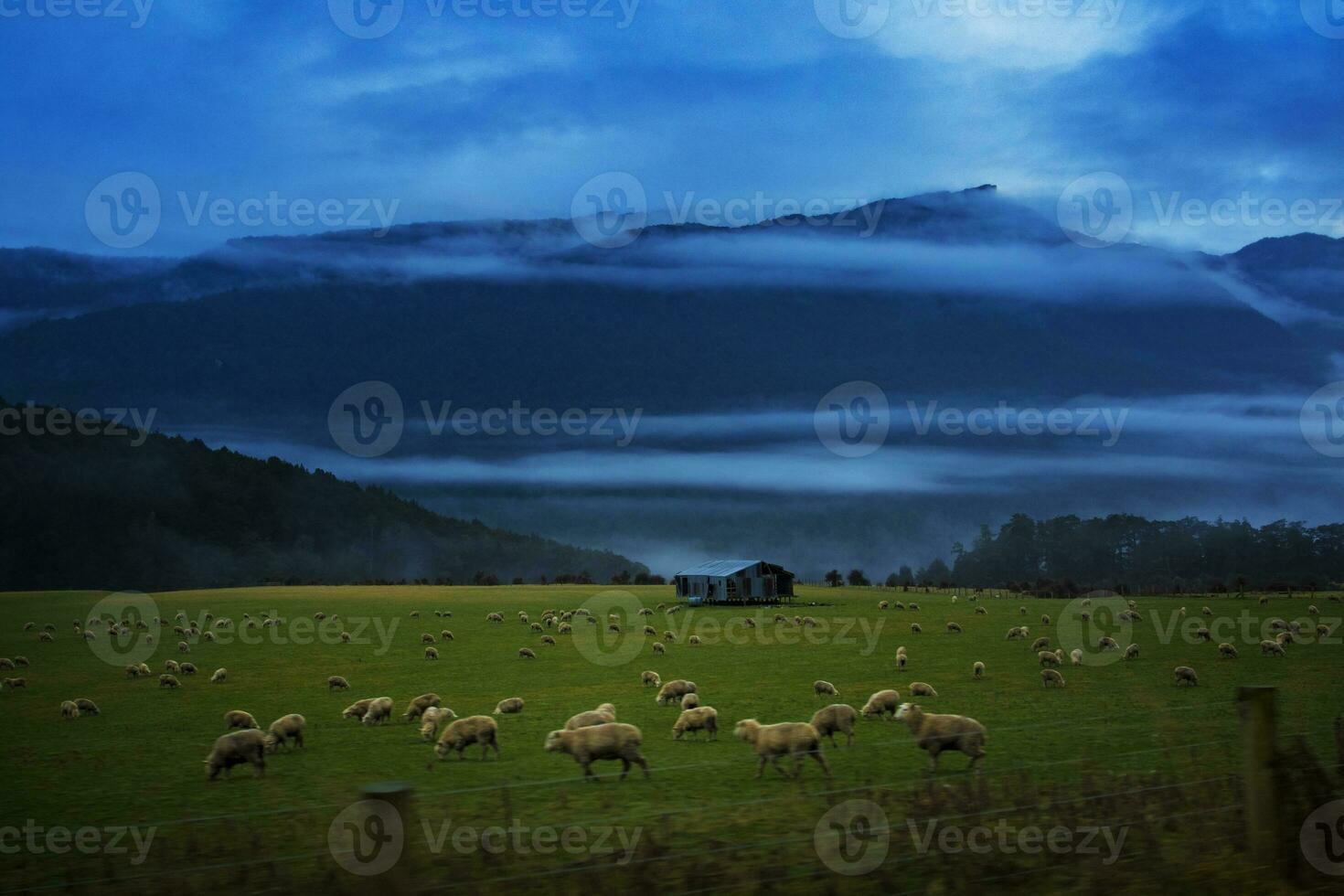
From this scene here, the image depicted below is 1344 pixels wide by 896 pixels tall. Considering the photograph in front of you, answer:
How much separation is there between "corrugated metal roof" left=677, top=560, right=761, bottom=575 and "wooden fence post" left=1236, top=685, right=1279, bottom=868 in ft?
341

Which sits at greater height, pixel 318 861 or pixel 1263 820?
pixel 1263 820

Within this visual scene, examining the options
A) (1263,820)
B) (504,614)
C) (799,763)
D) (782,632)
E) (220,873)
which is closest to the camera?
(1263,820)

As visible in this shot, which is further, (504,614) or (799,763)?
(504,614)

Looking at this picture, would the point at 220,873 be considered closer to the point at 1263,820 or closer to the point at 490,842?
the point at 490,842

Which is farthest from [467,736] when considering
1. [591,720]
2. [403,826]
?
[403,826]

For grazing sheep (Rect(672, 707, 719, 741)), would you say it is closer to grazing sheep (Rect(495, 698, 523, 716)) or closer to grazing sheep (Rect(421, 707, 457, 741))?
grazing sheep (Rect(421, 707, 457, 741))

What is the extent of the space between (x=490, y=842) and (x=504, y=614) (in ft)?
246

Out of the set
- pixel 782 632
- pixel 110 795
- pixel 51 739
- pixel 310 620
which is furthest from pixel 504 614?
pixel 110 795

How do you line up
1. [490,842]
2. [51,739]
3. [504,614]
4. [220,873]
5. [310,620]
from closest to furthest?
[220,873], [490,842], [51,739], [310,620], [504,614]

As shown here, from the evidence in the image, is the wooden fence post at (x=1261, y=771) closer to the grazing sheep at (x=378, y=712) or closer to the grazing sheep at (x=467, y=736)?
the grazing sheep at (x=467, y=736)

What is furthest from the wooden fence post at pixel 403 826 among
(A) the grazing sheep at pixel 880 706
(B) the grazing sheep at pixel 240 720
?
(B) the grazing sheep at pixel 240 720

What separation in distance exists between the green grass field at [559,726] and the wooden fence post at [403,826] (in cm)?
24

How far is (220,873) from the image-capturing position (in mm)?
12883

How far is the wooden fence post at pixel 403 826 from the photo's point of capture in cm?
749
